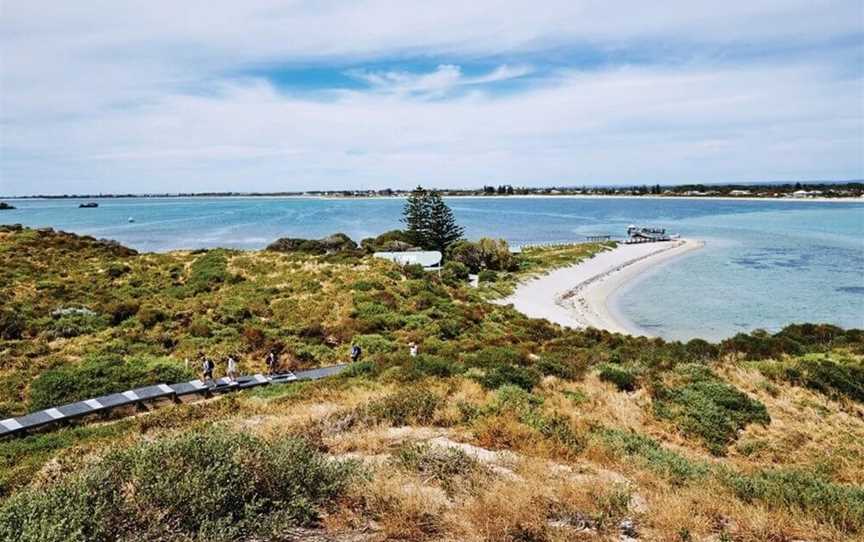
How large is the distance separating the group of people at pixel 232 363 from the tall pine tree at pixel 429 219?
46684 mm

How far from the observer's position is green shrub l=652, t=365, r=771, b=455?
12383mm

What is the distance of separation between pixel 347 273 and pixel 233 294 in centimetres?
745

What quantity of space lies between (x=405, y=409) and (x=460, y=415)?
1088mm

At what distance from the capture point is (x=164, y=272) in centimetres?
3444

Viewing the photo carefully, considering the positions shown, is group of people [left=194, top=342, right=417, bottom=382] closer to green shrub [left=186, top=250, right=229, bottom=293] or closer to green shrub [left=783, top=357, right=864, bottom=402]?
green shrub [left=186, top=250, right=229, bottom=293]

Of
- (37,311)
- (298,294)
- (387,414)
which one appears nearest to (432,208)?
(298,294)

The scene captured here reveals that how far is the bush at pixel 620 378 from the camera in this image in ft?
49.3

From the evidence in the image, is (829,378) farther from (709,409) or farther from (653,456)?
(653,456)

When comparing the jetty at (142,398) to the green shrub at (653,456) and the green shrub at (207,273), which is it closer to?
the green shrub at (653,456)

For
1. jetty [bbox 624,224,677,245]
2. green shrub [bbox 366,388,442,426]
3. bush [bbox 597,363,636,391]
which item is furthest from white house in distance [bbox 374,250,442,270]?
jetty [bbox 624,224,677,245]

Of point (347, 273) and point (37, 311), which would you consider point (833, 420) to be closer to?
point (347, 273)

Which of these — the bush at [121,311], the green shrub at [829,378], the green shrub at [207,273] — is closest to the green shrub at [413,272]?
the green shrub at [207,273]

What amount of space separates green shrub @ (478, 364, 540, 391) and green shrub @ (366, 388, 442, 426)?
2.88 m

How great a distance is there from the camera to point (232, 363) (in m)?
17.2
